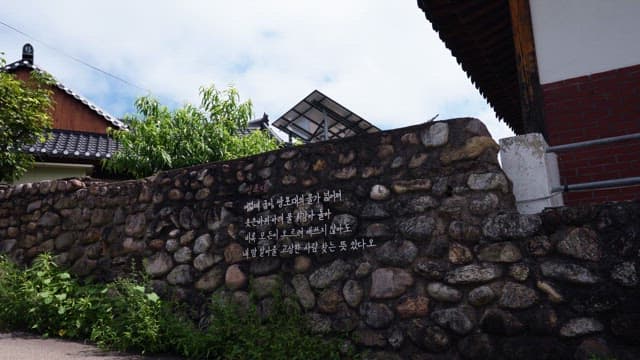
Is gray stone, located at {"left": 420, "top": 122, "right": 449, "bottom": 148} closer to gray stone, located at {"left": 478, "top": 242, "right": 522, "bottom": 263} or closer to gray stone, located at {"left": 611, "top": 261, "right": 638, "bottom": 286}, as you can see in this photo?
gray stone, located at {"left": 478, "top": 242, "right": 522, "bottom": 263}

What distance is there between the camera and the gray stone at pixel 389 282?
4.18 meters

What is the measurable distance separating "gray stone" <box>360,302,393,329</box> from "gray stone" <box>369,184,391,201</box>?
0.87 m

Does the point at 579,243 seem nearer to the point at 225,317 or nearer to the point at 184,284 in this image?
the point at 225,317

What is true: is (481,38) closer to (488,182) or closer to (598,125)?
(598,125)

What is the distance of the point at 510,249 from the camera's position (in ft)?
12.4

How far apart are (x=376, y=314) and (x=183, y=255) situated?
2.29 m

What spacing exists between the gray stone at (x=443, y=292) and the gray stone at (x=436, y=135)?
3.64ft

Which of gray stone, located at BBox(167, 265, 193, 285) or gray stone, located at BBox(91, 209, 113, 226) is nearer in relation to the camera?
gray stone, located at BBox(167, 265, 193, 285)

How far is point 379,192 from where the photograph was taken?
446 cm

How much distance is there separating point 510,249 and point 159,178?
392cm

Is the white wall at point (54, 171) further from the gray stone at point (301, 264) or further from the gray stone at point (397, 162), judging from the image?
the gray stone at point (397, 162)

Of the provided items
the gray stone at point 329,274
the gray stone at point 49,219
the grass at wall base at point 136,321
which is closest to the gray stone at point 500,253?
the gray stone at point 329,274

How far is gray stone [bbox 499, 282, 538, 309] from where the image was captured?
12.0ft

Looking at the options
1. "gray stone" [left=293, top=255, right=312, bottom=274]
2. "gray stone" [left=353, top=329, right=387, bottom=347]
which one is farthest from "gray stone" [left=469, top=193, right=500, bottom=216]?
"gray stone" [left=293, top=255, right=312, bottom=274]
